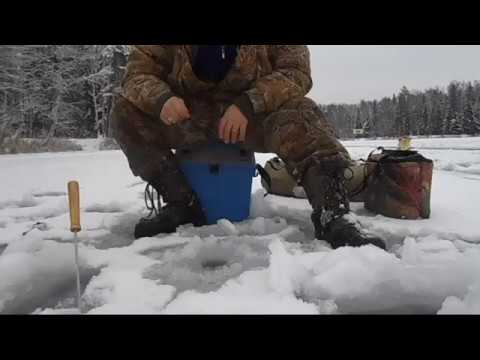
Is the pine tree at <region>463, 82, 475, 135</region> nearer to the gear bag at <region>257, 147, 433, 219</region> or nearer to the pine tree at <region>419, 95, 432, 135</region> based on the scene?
the pine tree at <region>419, 95, 432, 135</region>

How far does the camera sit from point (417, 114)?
48.2 m

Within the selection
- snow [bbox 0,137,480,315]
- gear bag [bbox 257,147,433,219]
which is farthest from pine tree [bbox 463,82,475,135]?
snow [bbox 0,137,480,315]

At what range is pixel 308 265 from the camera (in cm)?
115

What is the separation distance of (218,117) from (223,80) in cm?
19

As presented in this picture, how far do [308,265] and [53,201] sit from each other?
2.15 metres

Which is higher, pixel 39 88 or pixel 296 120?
pixel 39 88

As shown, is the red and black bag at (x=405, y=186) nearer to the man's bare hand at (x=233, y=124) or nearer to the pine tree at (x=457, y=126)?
the man's bare hand at (x=233, y=124)

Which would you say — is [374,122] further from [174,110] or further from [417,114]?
[174,110]

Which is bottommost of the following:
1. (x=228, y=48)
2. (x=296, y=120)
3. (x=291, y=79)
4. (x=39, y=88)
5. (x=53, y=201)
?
(x=53, y=201)

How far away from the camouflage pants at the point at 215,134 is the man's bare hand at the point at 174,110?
0.22m

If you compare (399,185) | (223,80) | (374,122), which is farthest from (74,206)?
(374,122)
